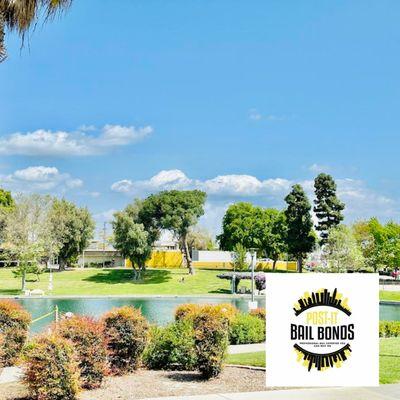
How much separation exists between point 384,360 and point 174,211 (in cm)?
4746

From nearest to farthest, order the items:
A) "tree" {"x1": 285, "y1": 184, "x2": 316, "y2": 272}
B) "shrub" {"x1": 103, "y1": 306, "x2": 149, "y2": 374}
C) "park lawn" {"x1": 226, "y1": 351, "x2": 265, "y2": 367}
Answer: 1. "shrub" {"x1": 103, "y1": 306, "x2": 149, "y2": 374}
2. "park lawn" {"x1": 226, "y1": 351, "x2": 265, "y2": 367}
3. "tree" {"x1": 285, "y1": 184, "x2": 316, "y2": 272}

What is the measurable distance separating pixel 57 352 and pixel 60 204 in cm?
5814

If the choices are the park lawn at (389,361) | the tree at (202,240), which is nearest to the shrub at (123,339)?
the park lawn at (389,361)

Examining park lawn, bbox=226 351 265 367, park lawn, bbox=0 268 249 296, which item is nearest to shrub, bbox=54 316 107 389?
park lawn, bbox=226 351 265 367

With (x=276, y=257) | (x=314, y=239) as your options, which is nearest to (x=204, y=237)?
(x=276, y=257)

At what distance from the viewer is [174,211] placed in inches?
2373

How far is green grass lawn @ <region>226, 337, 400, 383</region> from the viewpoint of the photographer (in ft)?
37.4

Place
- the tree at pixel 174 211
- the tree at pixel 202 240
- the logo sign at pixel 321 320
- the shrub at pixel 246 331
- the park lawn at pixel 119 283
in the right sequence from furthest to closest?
1. the tree at pixel 202 240
2. the tree at pixel 174 211
3. the park lawn at pixel 119 283
4. the shrub at pixel 246 331
5. the logo sign at pixel 321 320

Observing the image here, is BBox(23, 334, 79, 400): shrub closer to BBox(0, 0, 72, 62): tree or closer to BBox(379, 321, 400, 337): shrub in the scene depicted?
BBox(0, 0, 72, 62): tree

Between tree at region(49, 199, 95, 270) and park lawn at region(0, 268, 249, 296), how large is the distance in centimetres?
318

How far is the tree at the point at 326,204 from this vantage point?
63781 mm

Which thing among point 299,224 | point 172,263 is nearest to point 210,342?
point 299,224

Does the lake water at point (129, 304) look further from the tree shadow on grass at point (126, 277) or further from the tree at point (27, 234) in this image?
the tree shadow on grass at point (126, 277)

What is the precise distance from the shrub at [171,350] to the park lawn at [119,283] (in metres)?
35.7
